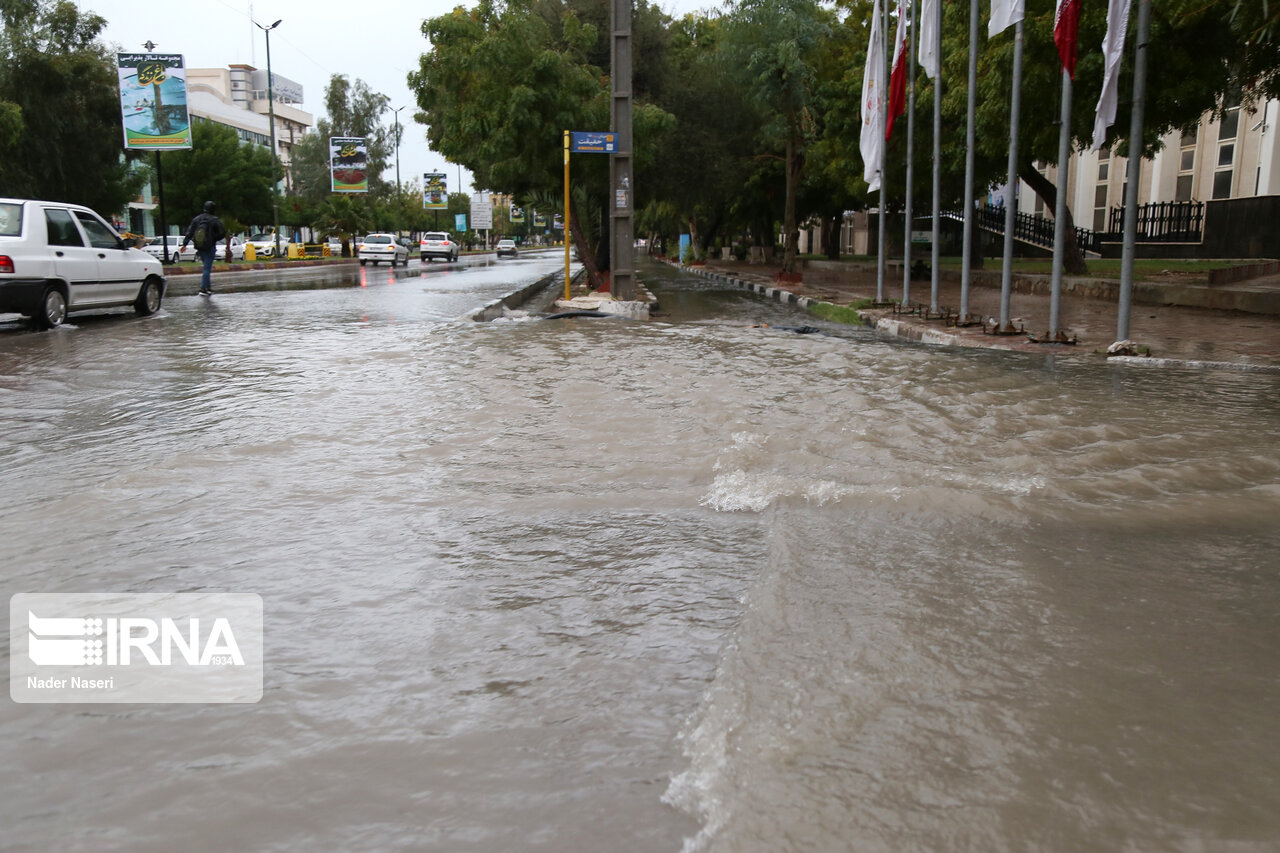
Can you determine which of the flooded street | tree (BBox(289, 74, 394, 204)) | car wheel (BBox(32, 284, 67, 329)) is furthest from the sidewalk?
tree (BBox(289, 74, 394, 204))

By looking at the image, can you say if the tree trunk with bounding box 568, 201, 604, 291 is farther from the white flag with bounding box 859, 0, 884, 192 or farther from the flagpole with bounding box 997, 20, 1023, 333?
the flagpole with bounding box 997, 20, 1023, 333

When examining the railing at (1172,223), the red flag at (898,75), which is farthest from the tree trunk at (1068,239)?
the red flag at (898,75)

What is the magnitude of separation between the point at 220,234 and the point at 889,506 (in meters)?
20.2

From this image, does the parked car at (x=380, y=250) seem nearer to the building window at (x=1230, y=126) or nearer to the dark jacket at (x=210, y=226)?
the dark jacket at (x=210, y=226)

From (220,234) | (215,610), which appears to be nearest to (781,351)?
(215,610)

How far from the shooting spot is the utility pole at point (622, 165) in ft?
55.0

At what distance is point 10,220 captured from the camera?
12.6 meters

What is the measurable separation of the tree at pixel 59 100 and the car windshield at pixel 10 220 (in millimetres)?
23614

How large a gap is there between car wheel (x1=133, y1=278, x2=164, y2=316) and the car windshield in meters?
2.90

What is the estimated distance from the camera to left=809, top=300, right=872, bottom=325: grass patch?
52.8 ft

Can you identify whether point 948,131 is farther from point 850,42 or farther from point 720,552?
point 720,552

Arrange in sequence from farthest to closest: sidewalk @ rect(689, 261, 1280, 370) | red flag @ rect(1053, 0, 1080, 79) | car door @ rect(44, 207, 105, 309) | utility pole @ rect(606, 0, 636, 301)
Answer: utility pole @ rect(606, 0, 636, 301) < car door @ rect(44, 207, 105, 309) < sidewalk @ rect(689, 261, 1280, 370) < red flag @ rect(1053, 0, 1080, 79)

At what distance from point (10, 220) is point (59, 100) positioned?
2791cm

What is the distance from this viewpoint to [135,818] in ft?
7.64
